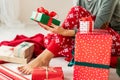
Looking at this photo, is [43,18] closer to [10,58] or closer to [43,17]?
[43,17]

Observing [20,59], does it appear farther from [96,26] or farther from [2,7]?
[2,7]

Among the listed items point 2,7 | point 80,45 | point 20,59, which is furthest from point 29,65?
point 2,7

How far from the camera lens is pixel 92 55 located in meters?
1.10

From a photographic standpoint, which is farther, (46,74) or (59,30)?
(59,30)

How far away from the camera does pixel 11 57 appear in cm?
145

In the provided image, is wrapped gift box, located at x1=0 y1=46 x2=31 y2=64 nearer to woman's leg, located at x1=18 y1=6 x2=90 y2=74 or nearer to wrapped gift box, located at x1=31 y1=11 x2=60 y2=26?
woman's leg, located at x1=18 y1=6 x2=90 y2=74

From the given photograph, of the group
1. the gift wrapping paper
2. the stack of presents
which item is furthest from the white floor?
the stack of presents

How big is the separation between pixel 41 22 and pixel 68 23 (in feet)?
0.61

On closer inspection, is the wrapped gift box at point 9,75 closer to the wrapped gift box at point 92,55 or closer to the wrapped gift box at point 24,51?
the wrapped gift box at point 24,51

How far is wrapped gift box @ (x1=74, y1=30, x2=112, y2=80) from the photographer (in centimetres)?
108

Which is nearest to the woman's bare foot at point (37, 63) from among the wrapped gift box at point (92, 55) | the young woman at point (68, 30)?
the young woman at point (68, 30)

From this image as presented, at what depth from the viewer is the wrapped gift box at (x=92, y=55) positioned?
1.08 m

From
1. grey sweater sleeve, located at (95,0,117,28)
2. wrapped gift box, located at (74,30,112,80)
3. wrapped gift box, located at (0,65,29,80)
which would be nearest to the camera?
wrapped gift box, located at (74,30,112,80)

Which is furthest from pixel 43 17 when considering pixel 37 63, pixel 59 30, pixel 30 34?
pixel 30 34
